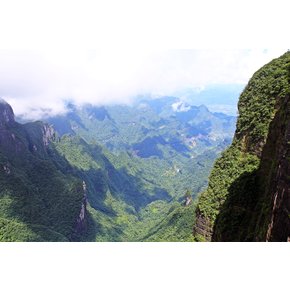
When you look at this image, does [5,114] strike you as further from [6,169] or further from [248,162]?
[248,162]

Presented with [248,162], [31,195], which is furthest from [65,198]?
[248,162]

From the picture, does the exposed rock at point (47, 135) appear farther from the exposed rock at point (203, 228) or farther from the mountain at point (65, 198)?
the exposed rock at point (203, 228)

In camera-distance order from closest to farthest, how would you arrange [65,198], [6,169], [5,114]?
[6,169] → [65,198] → [5,114]

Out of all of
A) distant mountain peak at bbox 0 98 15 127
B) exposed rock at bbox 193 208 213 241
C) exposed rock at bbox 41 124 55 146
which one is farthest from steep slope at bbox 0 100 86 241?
exposed rock at bbox 193 208 213 241

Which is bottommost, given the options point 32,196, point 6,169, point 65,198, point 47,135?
point 65,198

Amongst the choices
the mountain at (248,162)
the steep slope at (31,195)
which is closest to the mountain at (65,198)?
the steep slope at (31,195)
